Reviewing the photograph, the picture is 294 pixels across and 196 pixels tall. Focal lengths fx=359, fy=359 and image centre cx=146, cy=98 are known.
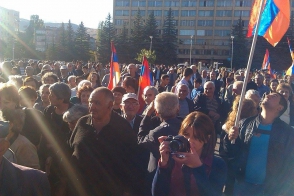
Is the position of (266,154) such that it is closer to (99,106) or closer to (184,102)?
(99,106)

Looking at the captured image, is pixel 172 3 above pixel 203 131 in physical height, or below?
above

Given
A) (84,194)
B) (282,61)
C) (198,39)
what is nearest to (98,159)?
(84,194)

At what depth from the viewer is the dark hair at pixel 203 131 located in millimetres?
2822

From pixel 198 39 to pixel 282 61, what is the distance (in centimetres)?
2903

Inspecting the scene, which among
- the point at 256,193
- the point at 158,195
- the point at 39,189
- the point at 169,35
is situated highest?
the point at 169,35

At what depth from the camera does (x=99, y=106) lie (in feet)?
11.0

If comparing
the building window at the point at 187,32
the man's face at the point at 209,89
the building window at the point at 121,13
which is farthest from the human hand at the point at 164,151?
the building window at the point at 121,13

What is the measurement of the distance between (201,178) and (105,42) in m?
58.4

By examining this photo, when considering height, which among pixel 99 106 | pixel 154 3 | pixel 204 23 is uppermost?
pixel 154 3

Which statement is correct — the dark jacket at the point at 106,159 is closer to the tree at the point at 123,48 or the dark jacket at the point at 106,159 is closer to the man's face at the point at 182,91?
the man's face at the point at 182,91

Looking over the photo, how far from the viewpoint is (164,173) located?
2662mm

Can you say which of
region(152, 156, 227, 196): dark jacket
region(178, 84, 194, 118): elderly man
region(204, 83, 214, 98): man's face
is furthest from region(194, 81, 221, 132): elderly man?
region(152, 156, 227, 196): dark jacket

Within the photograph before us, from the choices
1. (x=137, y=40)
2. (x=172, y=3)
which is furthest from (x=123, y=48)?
(x=172, y=3)

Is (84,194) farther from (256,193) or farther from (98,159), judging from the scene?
(256,193)
